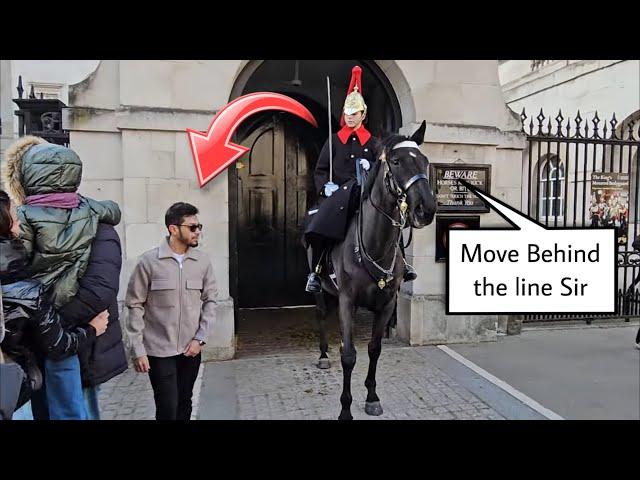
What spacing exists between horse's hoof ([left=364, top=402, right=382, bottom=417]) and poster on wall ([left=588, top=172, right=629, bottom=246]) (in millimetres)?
4893

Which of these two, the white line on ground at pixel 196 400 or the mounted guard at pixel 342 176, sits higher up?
the mounted guard at pixel 342 176

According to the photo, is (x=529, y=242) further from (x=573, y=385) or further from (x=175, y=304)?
(x=175, y=304)

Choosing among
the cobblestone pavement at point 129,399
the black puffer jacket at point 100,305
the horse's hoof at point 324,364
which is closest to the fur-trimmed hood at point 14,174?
the black puffer jacket at point 100,305

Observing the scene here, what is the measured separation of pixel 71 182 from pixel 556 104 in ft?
30.3

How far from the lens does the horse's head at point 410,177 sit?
2.98 m

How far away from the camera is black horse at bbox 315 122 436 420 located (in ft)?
10.2

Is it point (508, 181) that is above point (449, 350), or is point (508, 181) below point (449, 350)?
above

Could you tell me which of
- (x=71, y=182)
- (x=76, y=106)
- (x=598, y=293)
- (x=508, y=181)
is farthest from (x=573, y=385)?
(x=76, y=106)

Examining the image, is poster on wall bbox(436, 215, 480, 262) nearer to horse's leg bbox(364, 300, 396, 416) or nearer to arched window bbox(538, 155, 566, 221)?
arched window bbox(538, 155, 566, 221)

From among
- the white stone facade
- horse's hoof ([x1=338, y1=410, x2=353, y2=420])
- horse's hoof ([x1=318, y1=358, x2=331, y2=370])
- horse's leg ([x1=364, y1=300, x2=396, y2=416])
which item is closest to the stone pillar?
the white stone facade

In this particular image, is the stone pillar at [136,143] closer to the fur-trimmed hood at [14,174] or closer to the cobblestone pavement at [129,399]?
the cobblestone pavement at [129,399]

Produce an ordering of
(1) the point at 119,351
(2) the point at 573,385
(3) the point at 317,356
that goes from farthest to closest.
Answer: (3) the point at 317,356 < (2) the point at 573,385 < (1) the point at 119,351

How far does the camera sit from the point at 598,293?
159 inches

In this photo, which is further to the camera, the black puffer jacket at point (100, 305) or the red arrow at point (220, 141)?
the red arrow at point (220, 141)
